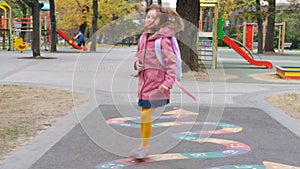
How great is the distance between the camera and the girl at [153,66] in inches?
202

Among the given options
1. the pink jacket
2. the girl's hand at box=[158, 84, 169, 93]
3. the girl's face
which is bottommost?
the girl's hand at box=[158, 84, 169, 93]

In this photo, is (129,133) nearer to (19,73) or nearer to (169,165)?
(169,165)

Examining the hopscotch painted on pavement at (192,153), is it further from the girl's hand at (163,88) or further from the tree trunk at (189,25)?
the tree trunk at (189,25)

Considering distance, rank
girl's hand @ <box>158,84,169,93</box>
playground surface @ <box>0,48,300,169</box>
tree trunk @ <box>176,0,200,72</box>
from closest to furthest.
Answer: girl's hand @ <box>158,84,169,93</box>
playground surface @ <box>0,48,300,169</box>
tree trunk @ <box>176,0,200,72</box>

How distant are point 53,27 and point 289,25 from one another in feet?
106

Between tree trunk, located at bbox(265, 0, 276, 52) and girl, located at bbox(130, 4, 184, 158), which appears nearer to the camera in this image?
girl, located at bbox(130, 4, 184, 158)

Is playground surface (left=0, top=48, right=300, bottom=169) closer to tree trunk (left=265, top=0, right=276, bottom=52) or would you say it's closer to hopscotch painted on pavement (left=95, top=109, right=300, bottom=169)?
hopscotch painted on pavement (left=95, top=109, right=300, bottom=169)

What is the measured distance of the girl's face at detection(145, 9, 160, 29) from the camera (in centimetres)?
529

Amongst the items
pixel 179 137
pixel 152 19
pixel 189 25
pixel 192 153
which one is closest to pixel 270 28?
pixel 189 25

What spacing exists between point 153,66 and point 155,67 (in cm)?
3

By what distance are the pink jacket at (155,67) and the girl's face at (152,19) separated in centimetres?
10

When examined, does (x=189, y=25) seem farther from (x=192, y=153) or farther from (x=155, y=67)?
(x=155, y=67)

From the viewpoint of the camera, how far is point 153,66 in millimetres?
5227

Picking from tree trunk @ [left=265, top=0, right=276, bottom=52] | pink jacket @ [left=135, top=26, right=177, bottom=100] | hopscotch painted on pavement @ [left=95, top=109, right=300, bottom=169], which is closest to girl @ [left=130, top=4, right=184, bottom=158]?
pink jacket @ [left=135, top=26, right=177, bottom=100]
